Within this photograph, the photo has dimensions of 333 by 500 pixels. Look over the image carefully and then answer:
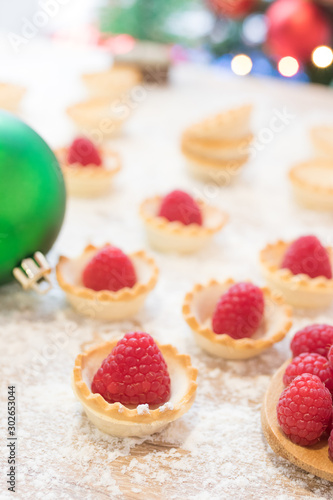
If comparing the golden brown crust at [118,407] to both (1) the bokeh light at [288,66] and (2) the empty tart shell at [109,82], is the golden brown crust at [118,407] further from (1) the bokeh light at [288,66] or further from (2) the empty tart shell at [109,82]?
(1) the bokeh light at [288,66]

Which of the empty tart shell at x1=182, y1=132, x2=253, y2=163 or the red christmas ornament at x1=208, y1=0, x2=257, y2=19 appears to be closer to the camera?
the empty tart shell at x1=182, y1=132, x2=253, y2=163

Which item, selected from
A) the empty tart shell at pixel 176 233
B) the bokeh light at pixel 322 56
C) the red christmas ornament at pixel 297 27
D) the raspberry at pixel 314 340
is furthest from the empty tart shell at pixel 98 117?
the raspberry at pixel 314 340

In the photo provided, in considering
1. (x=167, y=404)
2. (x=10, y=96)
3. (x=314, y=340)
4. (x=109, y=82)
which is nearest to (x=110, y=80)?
(x=109, y=82)

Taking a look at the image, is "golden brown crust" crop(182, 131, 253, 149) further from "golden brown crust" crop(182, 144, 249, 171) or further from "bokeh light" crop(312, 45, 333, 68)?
"bokeh light" crop(312, 45, 333, 68)

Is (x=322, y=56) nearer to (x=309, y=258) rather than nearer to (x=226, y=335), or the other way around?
(x=309, y=258)

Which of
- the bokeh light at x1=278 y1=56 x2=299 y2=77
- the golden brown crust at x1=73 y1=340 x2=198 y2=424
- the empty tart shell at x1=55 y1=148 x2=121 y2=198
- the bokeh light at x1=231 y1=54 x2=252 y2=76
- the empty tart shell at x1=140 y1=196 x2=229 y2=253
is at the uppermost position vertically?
the golden brown crust at x1=73 y1=340 x2=198 y2=424

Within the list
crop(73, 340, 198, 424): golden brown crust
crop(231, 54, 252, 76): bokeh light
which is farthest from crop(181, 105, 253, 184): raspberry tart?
crop(231, 54, 252, 76): bokeh light

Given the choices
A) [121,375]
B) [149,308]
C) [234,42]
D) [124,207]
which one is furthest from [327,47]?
[121,375]
